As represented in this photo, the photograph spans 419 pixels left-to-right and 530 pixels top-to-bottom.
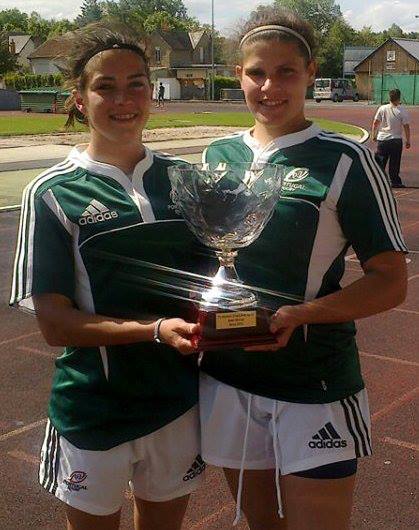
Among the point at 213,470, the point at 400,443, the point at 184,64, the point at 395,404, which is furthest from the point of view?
the point at 184,64

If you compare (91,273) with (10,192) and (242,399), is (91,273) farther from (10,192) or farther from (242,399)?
(10,192)

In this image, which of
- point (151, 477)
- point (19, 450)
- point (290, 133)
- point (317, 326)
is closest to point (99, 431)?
point (151, 477)

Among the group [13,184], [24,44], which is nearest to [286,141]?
[13,184]

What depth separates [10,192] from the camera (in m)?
12.9

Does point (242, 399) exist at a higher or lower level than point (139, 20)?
lower

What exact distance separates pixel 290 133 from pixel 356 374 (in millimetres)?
729

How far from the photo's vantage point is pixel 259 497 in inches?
96.2

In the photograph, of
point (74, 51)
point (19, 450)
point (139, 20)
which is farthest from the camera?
point (19, 450)

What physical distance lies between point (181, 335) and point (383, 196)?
2.19 feet

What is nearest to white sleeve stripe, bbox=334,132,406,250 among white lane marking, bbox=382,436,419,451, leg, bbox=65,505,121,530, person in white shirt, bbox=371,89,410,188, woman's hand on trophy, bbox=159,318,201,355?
woman's hand on trophy, bbox=159,318,201,355

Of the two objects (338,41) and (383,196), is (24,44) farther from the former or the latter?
(383,196)

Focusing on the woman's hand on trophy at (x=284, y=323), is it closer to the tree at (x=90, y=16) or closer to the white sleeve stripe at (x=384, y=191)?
the white sleeve stripe at (x=384, y=191)

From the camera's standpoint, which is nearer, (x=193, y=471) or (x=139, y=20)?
(x=193, y=471)

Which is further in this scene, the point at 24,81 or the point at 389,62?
the point at 389,62
